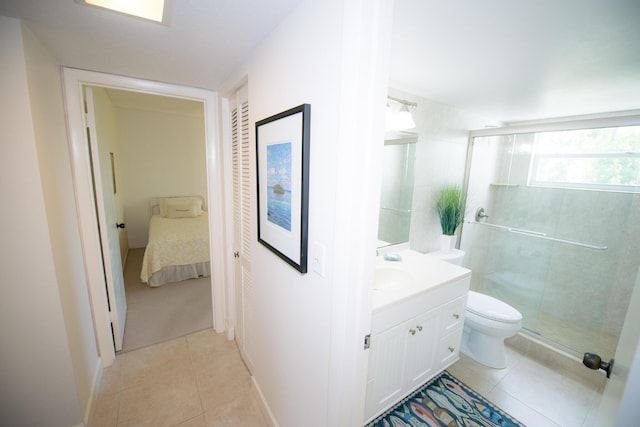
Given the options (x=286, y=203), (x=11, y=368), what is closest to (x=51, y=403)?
(x=11, y=368)

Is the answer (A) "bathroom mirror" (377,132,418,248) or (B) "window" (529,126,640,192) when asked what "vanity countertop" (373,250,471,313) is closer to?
(A) "bathroom mirror" (377,132,418,248)

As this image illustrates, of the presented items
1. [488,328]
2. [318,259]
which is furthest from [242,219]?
[488,328]

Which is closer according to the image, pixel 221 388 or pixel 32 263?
pixel 32 263

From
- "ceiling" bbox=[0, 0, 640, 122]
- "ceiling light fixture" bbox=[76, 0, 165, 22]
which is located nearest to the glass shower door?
"ceiling" bbox=[0, 0, 640, 122]

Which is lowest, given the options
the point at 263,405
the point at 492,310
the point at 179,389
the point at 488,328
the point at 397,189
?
the point at 179,389

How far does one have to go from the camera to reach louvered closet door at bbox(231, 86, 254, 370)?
1.72 metres

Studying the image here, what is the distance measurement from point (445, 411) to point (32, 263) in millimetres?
2521

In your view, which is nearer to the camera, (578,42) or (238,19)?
(238,19)

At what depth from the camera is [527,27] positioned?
3.82 feet

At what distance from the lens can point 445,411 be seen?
Answer: 167 centimetres

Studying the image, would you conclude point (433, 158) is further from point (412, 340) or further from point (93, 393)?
point (93, 393)

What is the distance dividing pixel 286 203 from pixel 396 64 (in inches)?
48.2

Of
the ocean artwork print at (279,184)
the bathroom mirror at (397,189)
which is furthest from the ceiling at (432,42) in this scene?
the ocean artwork print at (279,184)

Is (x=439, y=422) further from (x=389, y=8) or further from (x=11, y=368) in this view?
(x=11, y=368)
